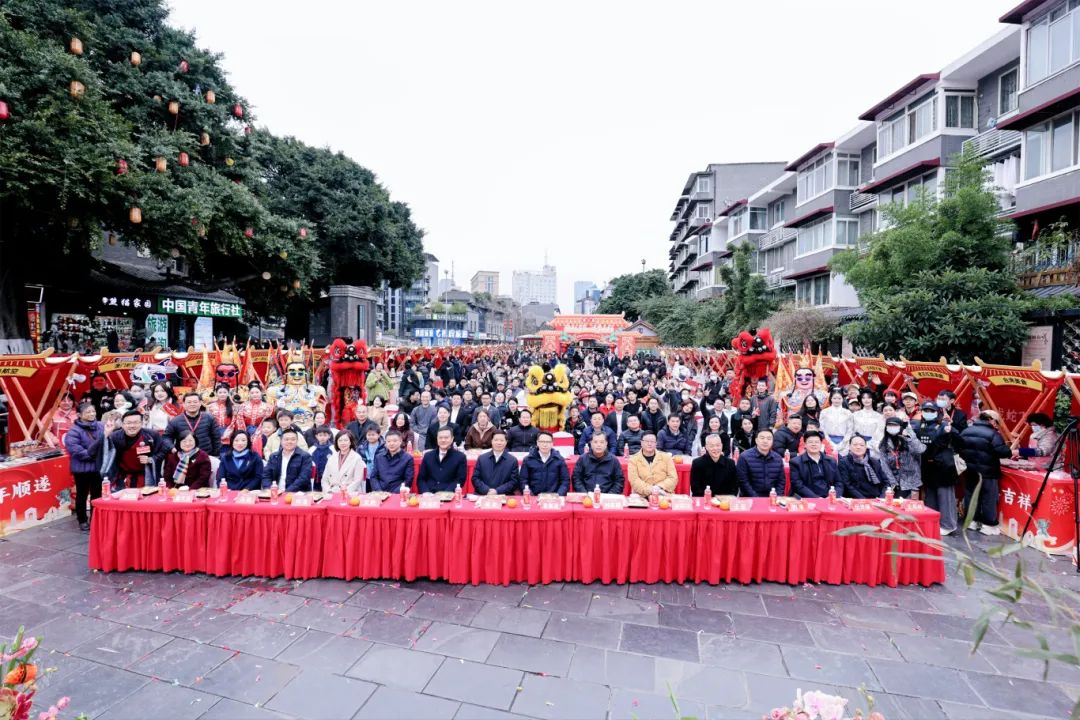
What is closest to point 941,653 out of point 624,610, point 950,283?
point 624,610

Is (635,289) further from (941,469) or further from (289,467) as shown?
(289,467)

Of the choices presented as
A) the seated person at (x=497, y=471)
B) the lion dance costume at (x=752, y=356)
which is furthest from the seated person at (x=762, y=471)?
the lion dance costume at (x=752, y=356)

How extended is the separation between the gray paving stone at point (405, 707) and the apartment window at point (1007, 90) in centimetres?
1983

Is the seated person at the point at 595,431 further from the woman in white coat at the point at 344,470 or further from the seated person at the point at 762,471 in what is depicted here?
the woman in white coat at the point at 344,470

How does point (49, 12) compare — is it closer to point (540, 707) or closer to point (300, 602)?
point (300, 602)

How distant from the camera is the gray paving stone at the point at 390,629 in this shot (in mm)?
4340

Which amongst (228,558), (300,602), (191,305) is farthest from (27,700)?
(191,305)

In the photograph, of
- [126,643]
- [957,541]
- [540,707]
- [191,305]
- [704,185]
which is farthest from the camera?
[704,185]

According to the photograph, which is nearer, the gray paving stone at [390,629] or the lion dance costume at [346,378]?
the gray paving stone at [390,629]

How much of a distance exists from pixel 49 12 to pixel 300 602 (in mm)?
16242

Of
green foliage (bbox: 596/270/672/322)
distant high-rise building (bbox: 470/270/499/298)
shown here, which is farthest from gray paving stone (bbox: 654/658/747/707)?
distant high-rise building (bbox: 470/270/499/298)

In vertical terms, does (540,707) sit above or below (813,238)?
below

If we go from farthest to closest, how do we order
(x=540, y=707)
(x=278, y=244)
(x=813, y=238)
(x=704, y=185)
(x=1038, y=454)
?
(x=704, y=185)
(x=813, y=238)
(x=278, y=244)
(x=1038, y=454)
(x=540, y=707)

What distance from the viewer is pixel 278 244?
1862 centimetres
